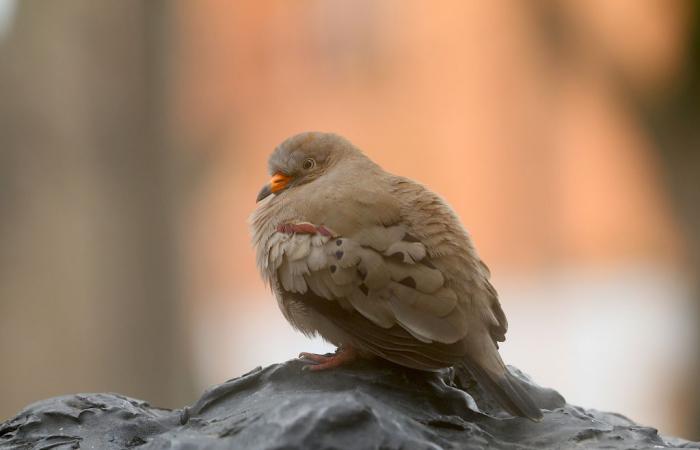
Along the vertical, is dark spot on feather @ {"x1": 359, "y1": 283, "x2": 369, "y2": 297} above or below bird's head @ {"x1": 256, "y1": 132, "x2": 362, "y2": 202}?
below

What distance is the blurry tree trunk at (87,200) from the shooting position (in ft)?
21.5

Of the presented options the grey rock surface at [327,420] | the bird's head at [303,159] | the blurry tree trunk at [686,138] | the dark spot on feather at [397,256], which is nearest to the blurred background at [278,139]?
the blurry tree trunk at [686,138]

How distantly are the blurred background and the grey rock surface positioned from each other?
306 centimetres

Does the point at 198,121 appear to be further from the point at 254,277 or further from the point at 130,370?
the point at 254,277

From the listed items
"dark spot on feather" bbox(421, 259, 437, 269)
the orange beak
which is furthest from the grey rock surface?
the orange beak

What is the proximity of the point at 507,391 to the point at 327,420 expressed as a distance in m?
0.66

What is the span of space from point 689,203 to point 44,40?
4.06 m

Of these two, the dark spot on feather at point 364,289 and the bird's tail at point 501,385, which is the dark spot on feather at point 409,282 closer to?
the dark spot on feather at point 364,289

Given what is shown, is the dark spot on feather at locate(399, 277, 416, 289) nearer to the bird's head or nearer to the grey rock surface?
the grey rock surface

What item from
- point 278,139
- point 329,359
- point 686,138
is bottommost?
point 329,359

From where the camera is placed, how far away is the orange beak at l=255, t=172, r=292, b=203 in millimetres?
4090

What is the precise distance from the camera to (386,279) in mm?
3340

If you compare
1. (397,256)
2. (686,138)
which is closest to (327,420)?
(397,256)

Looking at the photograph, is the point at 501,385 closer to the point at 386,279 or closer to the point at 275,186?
the point at 386,279
